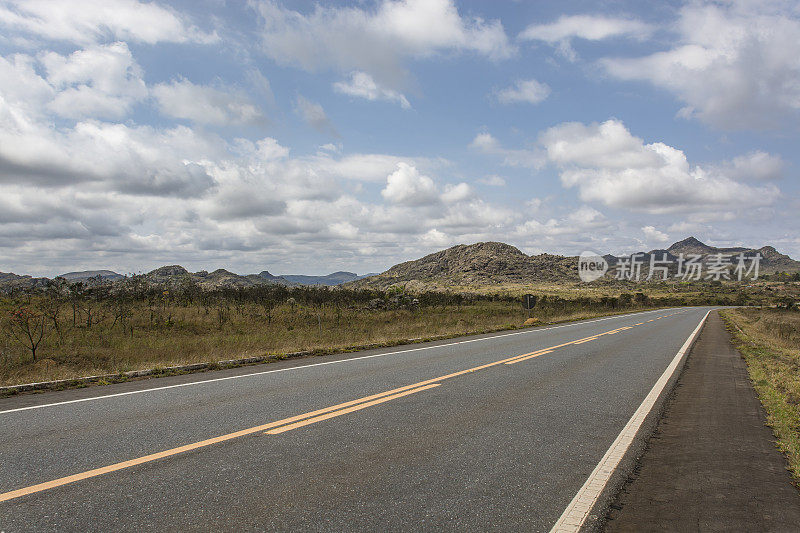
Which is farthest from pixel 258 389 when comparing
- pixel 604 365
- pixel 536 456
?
pixel 604 365

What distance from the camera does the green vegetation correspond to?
11273 mm

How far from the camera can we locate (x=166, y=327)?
19.0 m

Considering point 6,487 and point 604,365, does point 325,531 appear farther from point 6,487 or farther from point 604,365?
point 604,365

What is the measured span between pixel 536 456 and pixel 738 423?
3893mm

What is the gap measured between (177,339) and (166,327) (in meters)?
4.13

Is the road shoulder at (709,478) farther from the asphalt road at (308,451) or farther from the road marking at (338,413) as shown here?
the road marking at (338,413)

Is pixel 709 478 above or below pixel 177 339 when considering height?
above

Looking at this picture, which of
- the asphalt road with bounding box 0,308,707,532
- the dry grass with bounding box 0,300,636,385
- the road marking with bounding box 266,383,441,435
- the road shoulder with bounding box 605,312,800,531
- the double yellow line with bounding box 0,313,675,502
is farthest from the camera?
the dry grass with bounding box 0,300,636,385

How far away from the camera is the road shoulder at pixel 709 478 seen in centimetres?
380

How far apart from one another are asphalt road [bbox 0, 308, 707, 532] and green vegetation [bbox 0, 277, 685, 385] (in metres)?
3.31

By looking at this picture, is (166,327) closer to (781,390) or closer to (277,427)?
(277,427)

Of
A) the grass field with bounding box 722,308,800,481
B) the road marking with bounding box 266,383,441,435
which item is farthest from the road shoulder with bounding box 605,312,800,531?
the road marking with bounding box 266,383,441,435

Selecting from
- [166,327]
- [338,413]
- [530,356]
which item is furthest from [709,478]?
[166,327]

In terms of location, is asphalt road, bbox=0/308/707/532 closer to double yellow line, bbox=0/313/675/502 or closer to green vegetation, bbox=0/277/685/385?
double yellow line, bbox=0/313/675/502
